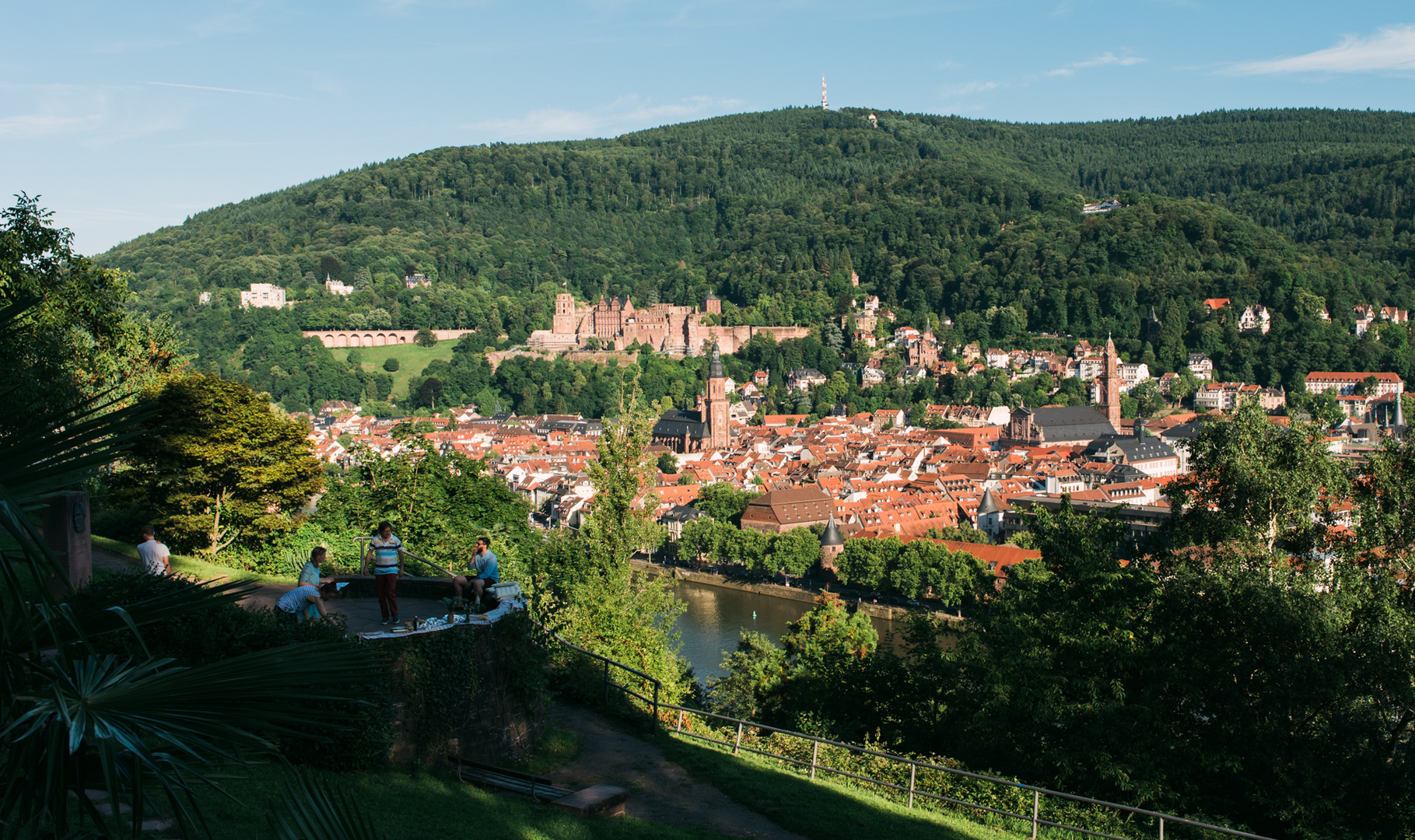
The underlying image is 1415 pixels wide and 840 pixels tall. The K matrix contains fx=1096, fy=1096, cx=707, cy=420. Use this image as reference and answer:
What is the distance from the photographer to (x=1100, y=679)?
10633 mm

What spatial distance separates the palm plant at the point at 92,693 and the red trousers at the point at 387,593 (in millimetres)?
5092

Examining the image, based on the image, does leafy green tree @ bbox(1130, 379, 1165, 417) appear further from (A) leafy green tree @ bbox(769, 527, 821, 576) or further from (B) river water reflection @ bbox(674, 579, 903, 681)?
(B) river water reflection @ bbox(674, 579, 903, 681)

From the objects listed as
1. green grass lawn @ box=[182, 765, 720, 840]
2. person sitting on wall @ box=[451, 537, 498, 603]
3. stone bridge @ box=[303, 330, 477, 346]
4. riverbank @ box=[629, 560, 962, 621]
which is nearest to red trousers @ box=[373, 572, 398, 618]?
person sitting on wall @ box=[451, 537, 498, 603]

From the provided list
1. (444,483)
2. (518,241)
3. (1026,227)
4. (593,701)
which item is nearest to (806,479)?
(444,483)

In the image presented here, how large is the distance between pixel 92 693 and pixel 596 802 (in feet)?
15.4

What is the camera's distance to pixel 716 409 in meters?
70.7

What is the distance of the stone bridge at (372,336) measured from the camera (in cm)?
10025

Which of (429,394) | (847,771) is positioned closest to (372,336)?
(429,394)

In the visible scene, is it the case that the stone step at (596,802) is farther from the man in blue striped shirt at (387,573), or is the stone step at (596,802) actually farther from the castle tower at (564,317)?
the castle tower at (564,317)

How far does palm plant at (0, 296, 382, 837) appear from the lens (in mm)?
1941

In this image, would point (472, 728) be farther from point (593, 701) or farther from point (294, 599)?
point (593, 701)

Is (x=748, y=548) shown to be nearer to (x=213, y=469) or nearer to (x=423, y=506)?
(x=423, y=506)

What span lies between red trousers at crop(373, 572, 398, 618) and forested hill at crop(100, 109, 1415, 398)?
8597cm

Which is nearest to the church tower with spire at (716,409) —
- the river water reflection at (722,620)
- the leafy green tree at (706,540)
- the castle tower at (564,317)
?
the leafy green tree at (706,540)
